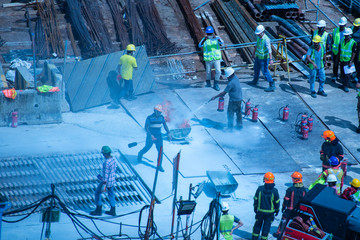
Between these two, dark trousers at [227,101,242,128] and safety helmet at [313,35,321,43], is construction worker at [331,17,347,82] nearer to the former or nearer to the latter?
safety helmet at [313,35,321,43]

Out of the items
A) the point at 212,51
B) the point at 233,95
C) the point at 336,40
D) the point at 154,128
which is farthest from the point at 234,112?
the point at 336,40

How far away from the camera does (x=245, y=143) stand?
1427 cm

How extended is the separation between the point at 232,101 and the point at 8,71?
7.04 meters

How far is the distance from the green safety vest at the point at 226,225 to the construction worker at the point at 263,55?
25.9 feet

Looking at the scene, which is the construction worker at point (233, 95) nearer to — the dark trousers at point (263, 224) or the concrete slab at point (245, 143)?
the concrete slab at point (245, 143)

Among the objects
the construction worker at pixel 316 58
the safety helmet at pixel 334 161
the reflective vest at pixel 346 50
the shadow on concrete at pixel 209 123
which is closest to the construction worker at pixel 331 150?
the safety helmet at pixel 334 161

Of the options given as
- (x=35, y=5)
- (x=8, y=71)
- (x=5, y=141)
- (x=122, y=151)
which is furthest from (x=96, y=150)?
(x=35, y=5)

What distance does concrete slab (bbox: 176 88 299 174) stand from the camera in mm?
13398

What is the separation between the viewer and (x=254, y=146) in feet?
46.5

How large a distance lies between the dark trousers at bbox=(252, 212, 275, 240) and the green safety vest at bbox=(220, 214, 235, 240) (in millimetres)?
632

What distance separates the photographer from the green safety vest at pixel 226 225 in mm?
9703

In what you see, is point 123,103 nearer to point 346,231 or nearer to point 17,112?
point 17,112

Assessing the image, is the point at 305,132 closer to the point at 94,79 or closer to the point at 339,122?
the point at 339,122

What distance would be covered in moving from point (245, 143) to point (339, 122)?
327cm
